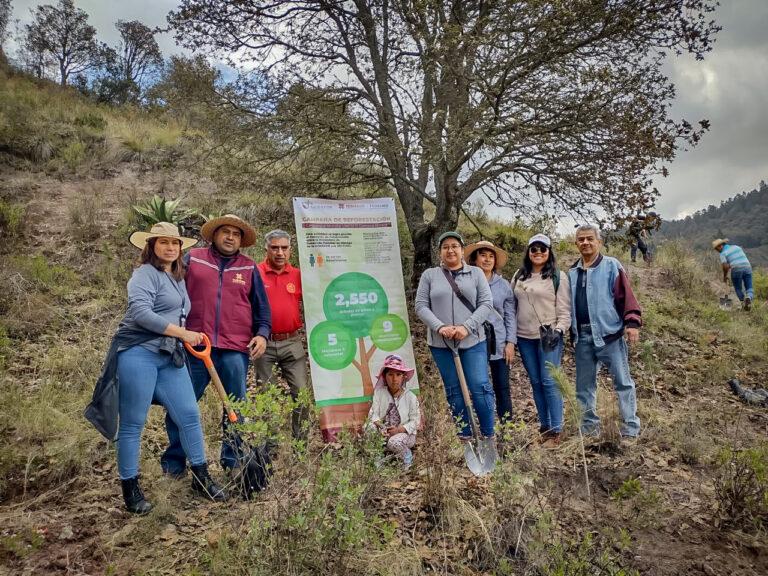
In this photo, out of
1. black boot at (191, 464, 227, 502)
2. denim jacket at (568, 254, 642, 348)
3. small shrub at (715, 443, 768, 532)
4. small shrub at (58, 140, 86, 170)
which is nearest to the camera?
small shrub at (715, 443, 768, 532)

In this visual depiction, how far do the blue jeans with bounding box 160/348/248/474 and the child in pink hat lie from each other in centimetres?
124

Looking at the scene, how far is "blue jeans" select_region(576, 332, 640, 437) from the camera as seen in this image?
14.7ft

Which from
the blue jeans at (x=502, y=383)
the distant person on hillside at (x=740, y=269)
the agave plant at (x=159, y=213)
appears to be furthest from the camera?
the distant person on hillside at (x=740, y=269)

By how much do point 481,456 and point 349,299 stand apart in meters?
2.15

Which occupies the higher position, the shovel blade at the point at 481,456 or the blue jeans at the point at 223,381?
the blue jeans at the point at 223,381

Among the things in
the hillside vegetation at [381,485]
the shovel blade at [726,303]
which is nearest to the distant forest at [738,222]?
the shovel blade at [726,303]

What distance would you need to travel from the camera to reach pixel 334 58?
755 cm

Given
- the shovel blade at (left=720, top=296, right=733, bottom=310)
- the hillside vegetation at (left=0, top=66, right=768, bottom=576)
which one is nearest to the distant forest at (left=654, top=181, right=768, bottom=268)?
the shovel blade at (left=720, top=296, right=733, bottom=310)

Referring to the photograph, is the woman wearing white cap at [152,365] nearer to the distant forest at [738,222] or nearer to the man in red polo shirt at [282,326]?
the man in red polo shirt at [282,326]

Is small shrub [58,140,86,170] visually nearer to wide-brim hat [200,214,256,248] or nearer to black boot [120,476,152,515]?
wide-brim hat [200,214,256,248]

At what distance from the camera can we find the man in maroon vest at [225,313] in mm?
3773

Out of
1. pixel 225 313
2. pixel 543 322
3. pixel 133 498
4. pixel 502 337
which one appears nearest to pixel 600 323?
pixel 543 322

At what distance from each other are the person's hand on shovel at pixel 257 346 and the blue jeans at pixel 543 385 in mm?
2432

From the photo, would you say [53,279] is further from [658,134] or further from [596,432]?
[658,134]
